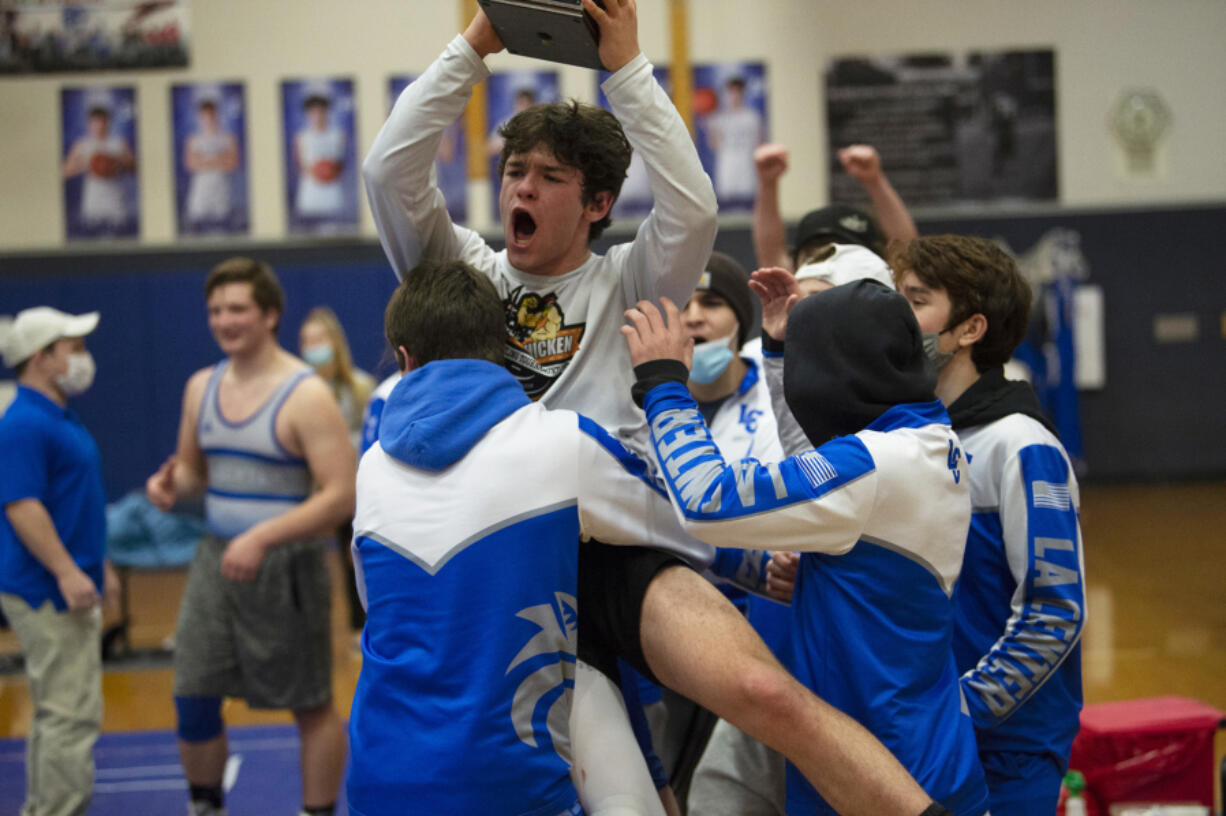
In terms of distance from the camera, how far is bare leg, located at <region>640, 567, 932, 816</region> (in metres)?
2.01

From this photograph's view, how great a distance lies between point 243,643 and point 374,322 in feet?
29.3

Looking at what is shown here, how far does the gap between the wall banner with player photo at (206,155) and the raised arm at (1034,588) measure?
39.1 feet

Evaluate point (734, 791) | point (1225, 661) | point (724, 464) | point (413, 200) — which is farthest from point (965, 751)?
point (1225, 661)

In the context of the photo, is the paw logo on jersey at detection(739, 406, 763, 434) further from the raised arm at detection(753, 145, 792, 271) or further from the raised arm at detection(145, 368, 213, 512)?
the raised arm at detection(145, 368, 213, 512)

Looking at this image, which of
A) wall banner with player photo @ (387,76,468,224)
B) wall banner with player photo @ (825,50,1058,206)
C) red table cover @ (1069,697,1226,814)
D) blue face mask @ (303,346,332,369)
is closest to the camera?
red table cover @ (1069,697,1226,814)

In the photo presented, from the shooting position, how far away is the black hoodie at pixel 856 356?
2.13 meters

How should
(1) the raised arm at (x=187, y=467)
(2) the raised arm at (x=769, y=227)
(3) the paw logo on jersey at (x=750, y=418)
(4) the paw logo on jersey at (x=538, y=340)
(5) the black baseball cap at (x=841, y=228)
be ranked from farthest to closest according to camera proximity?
1. (1) the raised arm at (x=187, y=467)
2. (2) the raised arm at (x=769, y=227)
3. (5) the black baseball cap at (x=841, y=228)
4. (3) the paw logo on jersey at (x=750, y=418)
5. (4) the paw logo on jersey at (x=538, y=340)

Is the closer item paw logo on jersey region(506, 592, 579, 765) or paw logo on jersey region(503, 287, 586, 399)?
paw logo on jersey region(506, 592, 579, 765)

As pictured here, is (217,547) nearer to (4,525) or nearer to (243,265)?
(4,525)

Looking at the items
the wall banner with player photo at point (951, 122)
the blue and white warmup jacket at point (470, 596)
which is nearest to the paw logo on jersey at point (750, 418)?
the blue and white warmup jacket at point (470, 596)

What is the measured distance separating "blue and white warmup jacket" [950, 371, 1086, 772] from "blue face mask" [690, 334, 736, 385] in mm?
901

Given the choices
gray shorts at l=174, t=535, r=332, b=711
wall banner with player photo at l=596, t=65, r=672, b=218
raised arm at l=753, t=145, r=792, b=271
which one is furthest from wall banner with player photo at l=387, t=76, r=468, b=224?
raised arm at l=753, t=145, r=792, b=271

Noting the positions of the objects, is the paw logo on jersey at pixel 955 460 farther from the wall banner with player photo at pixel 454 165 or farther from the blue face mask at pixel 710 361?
the wall banner with player photo at pixel 454 165

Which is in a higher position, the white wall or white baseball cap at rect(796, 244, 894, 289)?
the white wall
